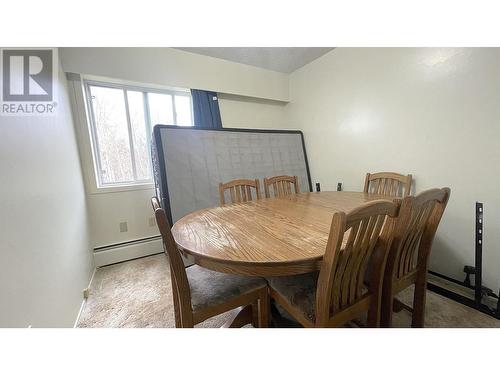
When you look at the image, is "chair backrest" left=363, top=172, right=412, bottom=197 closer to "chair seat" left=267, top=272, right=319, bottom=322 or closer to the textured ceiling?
"chair seat" left=267, top=272, right=319, bottom=322

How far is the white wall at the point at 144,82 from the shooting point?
6.67ft

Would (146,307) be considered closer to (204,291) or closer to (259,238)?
(204,291)

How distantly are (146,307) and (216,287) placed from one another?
97 centimetres

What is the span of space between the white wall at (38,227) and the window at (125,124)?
0.57 metres

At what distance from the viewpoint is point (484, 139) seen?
1.45 metres

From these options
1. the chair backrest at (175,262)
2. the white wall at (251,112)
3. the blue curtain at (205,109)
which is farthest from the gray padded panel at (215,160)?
the chair backrest at (175,262)

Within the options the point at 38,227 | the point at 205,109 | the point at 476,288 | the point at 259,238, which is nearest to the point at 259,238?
the point at 259,238

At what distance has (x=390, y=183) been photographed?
1956 mm

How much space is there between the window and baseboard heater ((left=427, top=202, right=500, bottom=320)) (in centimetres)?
308

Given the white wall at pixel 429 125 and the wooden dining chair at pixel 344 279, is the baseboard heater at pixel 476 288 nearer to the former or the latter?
the white wall at pixel 429 125

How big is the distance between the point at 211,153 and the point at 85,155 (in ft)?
4.37
